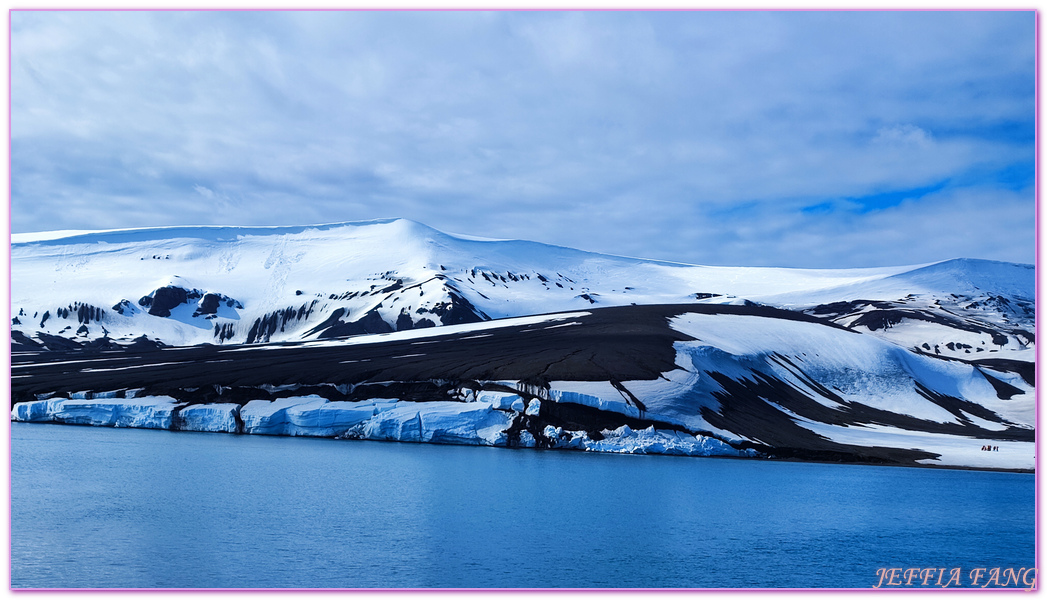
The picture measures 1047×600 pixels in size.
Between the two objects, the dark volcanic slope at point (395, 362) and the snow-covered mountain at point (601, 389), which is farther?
the dark volcanic slope at point (395, 362)

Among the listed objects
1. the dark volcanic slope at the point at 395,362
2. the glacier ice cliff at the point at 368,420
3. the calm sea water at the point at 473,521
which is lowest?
the calm sea water at the point at 473,521

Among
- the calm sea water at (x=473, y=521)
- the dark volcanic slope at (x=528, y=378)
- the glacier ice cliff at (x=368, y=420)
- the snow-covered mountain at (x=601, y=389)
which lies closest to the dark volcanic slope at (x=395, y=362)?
the dark volcanic slope at (x=528, y=378)

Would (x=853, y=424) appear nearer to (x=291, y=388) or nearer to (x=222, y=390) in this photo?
(x=291, y=388)

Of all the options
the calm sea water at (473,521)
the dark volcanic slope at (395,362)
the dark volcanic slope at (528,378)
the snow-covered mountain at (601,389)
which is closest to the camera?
the calm sea water at (473,521)

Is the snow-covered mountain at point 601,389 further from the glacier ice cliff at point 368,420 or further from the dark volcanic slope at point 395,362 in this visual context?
the dark volcanic slope at point 395,362

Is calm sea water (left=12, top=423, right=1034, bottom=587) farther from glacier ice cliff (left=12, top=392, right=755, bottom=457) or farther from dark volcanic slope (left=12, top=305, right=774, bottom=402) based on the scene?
dark volcanic slope (left=12, top=305, right=774, bottom=402)

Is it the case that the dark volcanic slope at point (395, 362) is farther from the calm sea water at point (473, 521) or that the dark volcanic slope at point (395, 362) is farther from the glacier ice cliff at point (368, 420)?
the calm sea water at point (473, 521)

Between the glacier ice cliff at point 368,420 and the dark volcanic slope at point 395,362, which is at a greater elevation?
the dark volcanic slope at point 395,362

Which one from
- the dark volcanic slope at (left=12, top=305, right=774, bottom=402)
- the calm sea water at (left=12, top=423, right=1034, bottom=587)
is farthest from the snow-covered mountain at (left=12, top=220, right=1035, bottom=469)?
the calm sea water at (left=12, top=423, right=1034, bottom=587)

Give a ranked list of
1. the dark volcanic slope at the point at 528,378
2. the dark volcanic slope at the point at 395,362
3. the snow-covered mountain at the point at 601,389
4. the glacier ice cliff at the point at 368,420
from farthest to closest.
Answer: the dark volcanic slope at the point at 395,362
the dark volcanic slope at the point at 528,378
the snow-covered mountain at the point at 601,389
the glacier ice cliff at the point at 368,420
